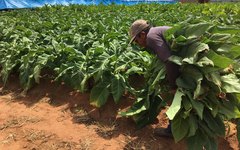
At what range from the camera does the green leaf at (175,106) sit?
2.88 m

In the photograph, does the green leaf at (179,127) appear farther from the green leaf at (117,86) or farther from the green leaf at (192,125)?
the green leaf at (117,86)

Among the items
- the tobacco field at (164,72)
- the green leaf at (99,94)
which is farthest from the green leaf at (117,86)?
the green leaf at (99,94)

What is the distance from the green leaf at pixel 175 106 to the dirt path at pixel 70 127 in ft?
2.40

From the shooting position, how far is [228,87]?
3.03 meters

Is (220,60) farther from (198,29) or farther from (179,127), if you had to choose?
(179,127)

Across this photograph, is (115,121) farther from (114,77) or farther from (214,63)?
(214,63)

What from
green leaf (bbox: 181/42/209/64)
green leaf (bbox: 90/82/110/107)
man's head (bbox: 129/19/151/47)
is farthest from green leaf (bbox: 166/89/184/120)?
green leaf (bbox: 90/82/110/107)

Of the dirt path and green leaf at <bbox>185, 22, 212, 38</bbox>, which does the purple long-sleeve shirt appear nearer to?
green leaf at <bbox>185, 22, 212, 38</bbox>

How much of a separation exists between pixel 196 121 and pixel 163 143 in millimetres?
625

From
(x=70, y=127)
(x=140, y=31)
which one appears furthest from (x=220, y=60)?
(x=70, y=127)

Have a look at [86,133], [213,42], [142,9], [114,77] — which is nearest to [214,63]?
[213,42]

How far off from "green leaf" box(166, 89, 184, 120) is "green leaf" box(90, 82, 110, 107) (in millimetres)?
1206

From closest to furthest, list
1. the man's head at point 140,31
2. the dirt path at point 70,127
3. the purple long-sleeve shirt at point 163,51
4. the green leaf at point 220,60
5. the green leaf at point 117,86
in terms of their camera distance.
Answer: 1. the green leaf at point 220,60
2. the purple long-sleeve shirt at point 163,51
3. the man's head at point 140,31
4. the dirt path at point 70,127
5. the green leaf at point 117,86

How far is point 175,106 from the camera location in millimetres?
2957
